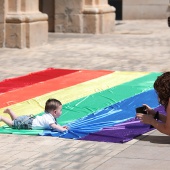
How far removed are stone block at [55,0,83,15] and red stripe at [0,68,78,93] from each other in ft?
28.7

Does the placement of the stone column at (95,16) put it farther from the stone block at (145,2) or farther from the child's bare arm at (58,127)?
the child's bare arm at (58,127)

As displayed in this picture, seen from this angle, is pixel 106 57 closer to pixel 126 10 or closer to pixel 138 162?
pixel 138 162

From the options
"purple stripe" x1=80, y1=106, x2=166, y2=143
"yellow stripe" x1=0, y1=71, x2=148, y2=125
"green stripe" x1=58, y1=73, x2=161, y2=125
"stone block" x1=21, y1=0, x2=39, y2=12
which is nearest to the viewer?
"purple stripe" x1=80, y1=106, x2=166, y2=143

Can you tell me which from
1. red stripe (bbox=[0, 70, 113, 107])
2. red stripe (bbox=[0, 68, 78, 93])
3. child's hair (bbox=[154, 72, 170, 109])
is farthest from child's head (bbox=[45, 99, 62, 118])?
red stripe (bbox=[0, 68, 78, 93])

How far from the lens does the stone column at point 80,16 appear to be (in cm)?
2320

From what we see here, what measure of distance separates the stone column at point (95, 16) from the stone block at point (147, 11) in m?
8.64

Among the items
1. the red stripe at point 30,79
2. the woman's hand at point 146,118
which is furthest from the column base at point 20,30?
the woman's hand at point 146,118

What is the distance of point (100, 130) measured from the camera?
29.1 ft

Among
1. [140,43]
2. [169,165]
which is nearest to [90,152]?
[169,165]

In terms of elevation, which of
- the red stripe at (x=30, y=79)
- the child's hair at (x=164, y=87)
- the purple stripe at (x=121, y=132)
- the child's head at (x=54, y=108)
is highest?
the child's hair at (x=164, y=87)

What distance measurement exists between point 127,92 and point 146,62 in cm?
445

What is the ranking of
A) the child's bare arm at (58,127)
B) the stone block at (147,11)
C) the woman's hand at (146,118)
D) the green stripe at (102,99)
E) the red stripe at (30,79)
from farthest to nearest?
the stone block at (147,11) < the red stripe at (30,79) < the green stripe at (102,99) < the child's bare arm at (58,127) < the woman's hand at (146,118)

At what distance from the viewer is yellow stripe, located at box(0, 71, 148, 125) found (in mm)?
10414

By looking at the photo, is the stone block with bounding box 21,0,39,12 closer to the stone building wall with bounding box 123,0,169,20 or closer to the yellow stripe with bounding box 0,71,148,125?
the yellow stripe with bounding box 0,71,148,125
